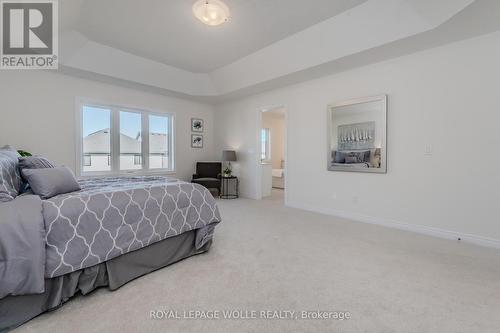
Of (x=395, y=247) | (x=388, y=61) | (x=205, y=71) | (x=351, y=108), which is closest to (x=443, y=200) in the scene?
(x=395, y=247)

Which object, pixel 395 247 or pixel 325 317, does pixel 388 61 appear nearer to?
pixel 395 247

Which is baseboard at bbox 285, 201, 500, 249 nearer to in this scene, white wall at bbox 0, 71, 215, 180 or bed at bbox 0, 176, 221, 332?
bed at bbox 0, 176, 221, 332

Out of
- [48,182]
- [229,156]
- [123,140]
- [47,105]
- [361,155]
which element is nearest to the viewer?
[48,182]

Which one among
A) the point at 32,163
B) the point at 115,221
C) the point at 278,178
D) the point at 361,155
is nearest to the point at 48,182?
the point at 32,163

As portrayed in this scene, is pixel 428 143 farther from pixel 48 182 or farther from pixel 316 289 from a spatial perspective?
pixel 48 182

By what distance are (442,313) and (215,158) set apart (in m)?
5.52

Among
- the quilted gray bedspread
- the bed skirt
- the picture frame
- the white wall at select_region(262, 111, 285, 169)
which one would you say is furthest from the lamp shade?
the bed skirt

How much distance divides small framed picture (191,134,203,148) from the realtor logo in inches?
117

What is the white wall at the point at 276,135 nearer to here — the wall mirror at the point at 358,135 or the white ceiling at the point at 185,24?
the white ceiling at the point at 185,24

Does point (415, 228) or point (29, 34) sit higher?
point (29, 34)

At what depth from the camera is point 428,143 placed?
3.10m

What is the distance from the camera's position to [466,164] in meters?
2.84

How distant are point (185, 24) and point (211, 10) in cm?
81

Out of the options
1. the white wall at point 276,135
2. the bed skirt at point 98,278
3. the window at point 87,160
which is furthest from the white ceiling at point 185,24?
the white wall at point 276,135
